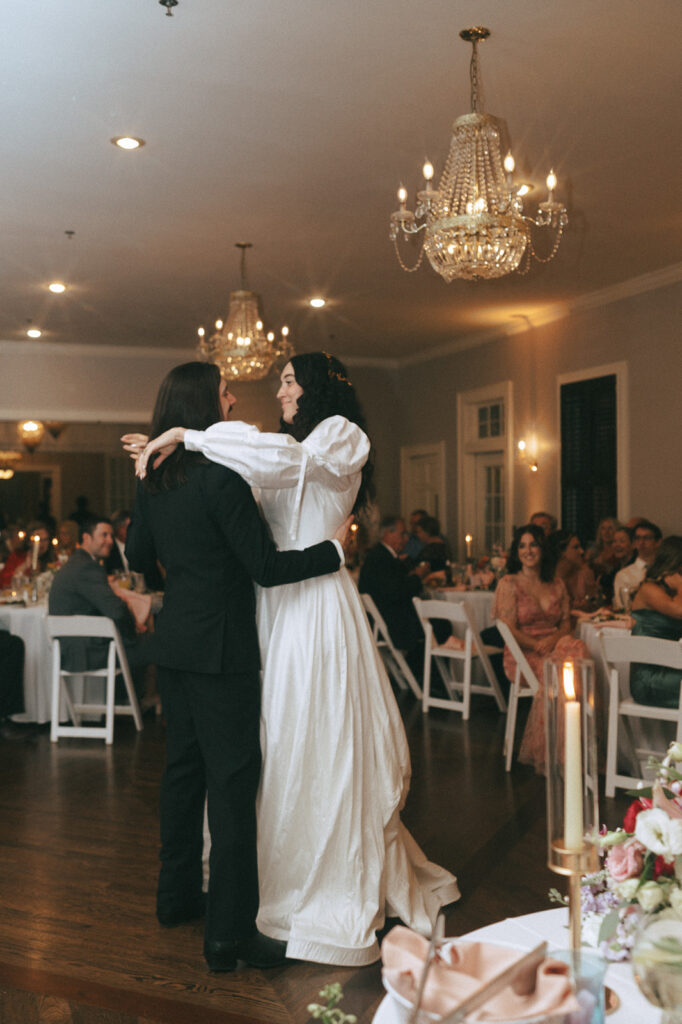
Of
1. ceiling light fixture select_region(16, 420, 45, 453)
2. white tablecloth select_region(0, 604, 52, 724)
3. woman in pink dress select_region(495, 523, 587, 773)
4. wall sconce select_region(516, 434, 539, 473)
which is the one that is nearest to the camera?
woman in pink dress select_region(495, 523, 587, 773)

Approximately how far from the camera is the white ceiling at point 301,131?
13.3 ft

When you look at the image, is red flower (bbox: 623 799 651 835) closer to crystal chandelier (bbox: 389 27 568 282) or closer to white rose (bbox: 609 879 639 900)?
white rose (bbox: 609 879 639 900)

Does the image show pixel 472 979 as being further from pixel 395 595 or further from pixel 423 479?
pixel 423 479

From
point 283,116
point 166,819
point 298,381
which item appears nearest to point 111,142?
point 283,116

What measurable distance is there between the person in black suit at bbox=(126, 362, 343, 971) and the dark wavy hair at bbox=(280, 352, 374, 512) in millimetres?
240

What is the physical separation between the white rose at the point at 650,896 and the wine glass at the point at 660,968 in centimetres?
18

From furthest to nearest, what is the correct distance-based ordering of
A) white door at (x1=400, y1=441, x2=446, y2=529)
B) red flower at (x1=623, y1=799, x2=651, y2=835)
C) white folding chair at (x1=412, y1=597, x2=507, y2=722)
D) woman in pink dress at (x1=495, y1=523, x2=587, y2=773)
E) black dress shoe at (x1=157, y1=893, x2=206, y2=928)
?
1. white door at (x1=400, y1=441, x2=446, y2=529)
2. white folding chair at (x1=412, y1=597, x2=507, y2=722)
3. woman in pink dress at (x1=495, y1=523, x2=587, y2=773)
4. black dress shoe at (x1=157, y1=893, x2=206, y2=928)
5. red flower at (x1=623, y1=799, x2=651, y2=835)

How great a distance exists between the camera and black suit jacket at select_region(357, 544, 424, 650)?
722cm

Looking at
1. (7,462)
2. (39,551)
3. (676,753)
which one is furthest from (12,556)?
(676,753)

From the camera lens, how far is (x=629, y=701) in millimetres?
4852

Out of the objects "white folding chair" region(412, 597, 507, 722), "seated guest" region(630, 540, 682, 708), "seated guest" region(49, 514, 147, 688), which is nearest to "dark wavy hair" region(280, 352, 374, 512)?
"seated guest" region(630, 540, 682, 708)

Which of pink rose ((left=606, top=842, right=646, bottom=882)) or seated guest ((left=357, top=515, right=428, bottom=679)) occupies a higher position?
pink rose ((left=606, top=842, right=646, bottom=882))

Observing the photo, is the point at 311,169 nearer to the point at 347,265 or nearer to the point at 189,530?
the point at 347,265

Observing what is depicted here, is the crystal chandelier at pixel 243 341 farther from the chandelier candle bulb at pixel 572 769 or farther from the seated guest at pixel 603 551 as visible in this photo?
the chandelier candle bulb at pixel 572 769
